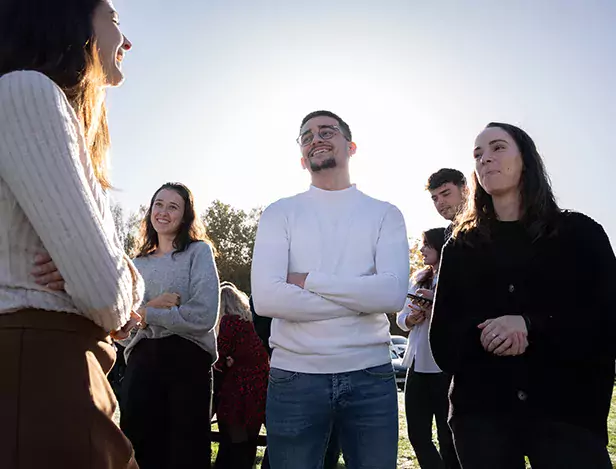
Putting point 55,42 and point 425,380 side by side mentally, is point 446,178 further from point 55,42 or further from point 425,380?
point 55,42

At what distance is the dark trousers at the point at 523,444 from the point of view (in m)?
2.21

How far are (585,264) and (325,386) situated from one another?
1263 mm

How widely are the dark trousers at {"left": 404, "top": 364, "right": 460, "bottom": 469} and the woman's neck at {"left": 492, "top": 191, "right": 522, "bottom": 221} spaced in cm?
204

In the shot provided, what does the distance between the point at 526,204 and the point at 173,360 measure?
8.09ft

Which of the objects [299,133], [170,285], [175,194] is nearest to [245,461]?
[170,285]

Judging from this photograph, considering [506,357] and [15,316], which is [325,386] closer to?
[506,357]

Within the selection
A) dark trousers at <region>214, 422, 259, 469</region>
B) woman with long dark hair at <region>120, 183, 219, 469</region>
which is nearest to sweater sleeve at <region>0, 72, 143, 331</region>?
woman with long dark hair at <region>120, 183, 219, 469</region>

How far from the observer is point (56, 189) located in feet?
4.59

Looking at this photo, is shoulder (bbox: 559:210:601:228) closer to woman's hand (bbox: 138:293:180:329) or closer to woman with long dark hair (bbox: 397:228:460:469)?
woman with long dark hair (bbox: 397:228:460:469)

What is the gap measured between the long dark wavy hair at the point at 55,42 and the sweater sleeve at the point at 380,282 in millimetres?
1387

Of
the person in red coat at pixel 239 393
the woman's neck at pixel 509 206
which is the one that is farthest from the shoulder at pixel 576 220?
the person in red coat at pixel 239 393

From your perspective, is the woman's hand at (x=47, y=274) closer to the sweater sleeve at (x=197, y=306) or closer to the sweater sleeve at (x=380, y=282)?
the sweater sleeve at (x=380, y=282)

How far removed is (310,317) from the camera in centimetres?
271

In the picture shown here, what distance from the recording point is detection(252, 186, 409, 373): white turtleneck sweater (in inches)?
106
